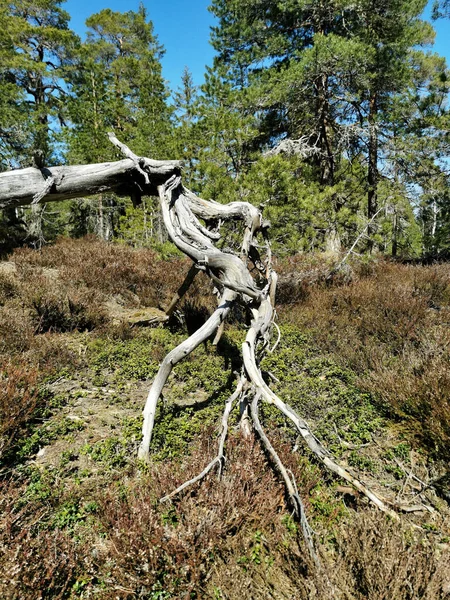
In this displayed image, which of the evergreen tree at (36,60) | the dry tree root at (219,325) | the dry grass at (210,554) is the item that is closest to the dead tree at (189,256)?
the dry tree root at (219,325)

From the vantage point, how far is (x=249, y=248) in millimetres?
4703

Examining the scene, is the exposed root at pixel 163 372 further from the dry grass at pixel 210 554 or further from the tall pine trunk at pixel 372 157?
the tall pine trunk at pixel 372 157

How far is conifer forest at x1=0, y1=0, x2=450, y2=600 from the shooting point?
1.85 meters

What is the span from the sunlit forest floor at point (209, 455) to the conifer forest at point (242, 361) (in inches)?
0.7

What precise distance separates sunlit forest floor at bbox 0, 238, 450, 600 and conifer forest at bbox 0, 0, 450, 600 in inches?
0.7

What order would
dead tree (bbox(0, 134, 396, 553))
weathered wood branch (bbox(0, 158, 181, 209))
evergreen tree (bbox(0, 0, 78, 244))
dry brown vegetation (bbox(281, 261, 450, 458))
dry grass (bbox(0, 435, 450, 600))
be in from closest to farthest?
dry grass (bbox(0, 435, 450, 600))
dead tree (bbox(0, 134, 396, 553))
weathered wood branch (bbox(0, 158, 181, 209))
dry brown vegetation (bbox(281, 261, 450, 458))
evergreen tree (bbox(0, 0, 78, 244))

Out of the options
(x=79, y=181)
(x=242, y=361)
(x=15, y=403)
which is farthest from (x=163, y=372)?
(x=79, y=181)

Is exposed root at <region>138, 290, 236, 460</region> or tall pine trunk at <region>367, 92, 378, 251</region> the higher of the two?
tall pine trunk at <region>367, 92, 378, 251</region>

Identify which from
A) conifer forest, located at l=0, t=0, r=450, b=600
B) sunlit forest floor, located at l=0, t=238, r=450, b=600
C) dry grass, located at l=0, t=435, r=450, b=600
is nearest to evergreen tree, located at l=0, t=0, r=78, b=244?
conifer forest, located at l=0, t=0, r=450, b=600

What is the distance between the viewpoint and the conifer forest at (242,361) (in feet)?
6.07

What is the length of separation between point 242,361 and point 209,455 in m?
1.95

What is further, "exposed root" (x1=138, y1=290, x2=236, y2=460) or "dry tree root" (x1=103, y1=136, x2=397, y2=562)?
"exposed root" (x1=138, y1=290, x2=236, y2=460)

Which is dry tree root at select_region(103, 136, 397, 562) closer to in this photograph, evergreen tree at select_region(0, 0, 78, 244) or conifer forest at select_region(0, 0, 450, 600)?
conifer forest at select_region(0, 0, 450, 600)

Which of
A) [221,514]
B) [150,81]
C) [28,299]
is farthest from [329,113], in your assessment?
[221,514]
